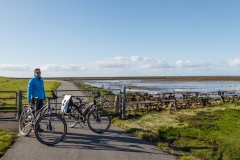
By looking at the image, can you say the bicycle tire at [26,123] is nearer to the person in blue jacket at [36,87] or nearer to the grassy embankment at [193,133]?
the person in blue jacket at [36,87]

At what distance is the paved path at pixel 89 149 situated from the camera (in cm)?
650

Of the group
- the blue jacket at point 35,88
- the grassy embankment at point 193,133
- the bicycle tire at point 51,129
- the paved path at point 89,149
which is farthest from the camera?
the blue jacket at point 35,88

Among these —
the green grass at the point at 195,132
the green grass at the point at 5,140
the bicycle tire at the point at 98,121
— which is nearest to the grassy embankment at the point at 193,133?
the green grass at the point at 195,132

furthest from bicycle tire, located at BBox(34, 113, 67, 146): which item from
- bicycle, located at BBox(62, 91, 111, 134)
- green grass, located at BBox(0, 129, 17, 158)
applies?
bicycle, located at BBox(62, 91, 111, 134)

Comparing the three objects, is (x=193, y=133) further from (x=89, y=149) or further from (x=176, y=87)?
(x=176, y=87)

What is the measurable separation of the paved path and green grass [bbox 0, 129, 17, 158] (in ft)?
0.58

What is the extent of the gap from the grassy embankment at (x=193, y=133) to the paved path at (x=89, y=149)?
2.18 ft

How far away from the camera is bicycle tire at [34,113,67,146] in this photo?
7523 millimetres

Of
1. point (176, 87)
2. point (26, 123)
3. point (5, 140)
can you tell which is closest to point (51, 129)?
point (26, 123)

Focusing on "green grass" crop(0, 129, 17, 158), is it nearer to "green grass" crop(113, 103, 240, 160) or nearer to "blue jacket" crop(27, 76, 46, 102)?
"blue jacket" crop(27, 76, 46, 102)

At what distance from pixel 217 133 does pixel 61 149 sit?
6.10 m

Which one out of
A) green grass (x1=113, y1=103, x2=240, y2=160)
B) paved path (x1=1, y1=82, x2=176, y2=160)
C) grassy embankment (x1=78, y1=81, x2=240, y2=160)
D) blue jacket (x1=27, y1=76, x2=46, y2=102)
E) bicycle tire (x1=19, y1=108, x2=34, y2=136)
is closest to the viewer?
paved path (x1=1, y1=82, x2=176, y2=160)

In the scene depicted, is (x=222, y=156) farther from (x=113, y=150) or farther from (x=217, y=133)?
(x=113, y=150)

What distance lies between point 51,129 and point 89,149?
5.45ft
